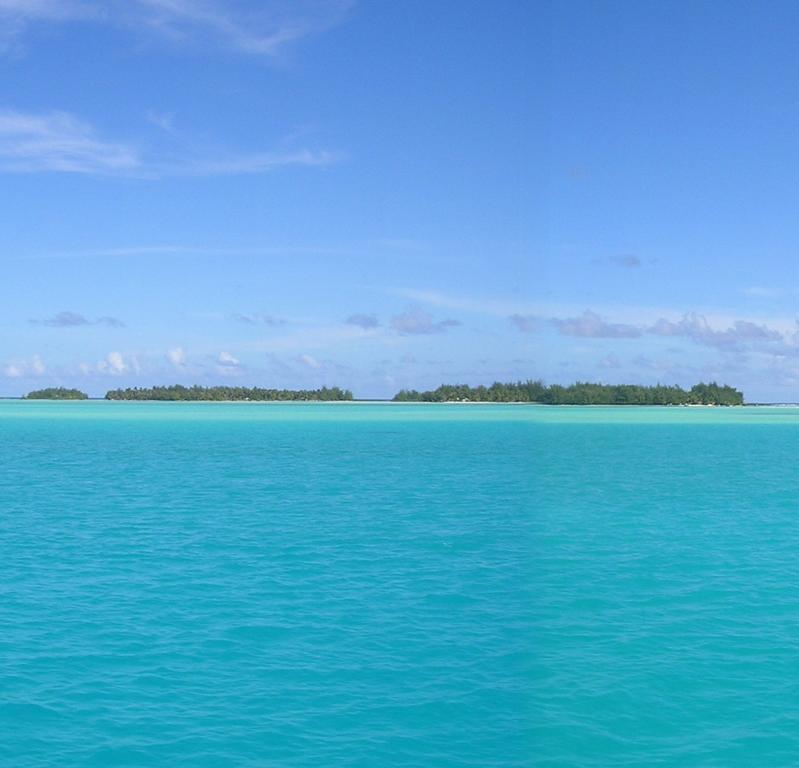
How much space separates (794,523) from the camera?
28828mm

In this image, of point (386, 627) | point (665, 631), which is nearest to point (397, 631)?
point (386, 627)

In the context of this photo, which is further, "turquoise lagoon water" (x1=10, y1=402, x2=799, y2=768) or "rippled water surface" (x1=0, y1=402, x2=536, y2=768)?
"rippled water surface" (x1=0, y1=402, x2=536, y2=768)

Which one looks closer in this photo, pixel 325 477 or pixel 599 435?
pixel 325 477

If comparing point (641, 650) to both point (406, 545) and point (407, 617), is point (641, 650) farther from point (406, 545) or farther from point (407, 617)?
point (406, 545)

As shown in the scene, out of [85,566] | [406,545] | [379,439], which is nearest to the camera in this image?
[85,566]

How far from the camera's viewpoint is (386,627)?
625 inches

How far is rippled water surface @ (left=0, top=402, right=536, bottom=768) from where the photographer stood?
11.6 metres

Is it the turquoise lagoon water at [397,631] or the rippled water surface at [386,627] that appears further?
the rippled water surface at [386,627]

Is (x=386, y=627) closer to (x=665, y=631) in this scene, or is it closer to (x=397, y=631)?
(x=397, y=631)

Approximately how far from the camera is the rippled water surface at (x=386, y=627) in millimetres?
11562

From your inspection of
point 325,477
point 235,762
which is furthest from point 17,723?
point 325,477

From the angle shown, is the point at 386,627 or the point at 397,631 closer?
the point at 397,631

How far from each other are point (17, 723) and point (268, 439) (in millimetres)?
69520

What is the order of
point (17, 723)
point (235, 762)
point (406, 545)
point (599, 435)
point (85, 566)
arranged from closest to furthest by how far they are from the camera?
point (235, 762) → point (17, 723) → point (85, 566) → point (406, 545) → point (599, 435)
